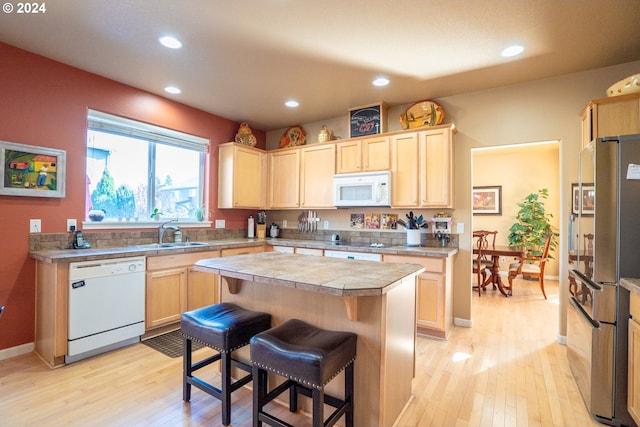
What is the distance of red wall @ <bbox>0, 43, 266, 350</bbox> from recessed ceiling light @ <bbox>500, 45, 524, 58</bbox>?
3.78 meters

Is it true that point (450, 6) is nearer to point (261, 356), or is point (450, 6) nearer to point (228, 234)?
point (261, 356)

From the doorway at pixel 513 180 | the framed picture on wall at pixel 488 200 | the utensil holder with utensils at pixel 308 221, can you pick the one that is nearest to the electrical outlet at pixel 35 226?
the utensil holder with utensils at pixel 308 221

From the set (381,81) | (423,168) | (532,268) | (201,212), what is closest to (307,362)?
(423,168)

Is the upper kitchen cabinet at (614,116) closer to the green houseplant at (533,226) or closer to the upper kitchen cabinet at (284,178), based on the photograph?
the upper kitchen cabinet at (284,178)

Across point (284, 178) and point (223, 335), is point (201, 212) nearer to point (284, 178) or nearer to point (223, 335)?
point (284, 178)

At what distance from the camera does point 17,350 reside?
2.65 m

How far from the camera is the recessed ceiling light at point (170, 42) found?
8.02ft

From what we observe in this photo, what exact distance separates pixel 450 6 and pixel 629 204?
5.46ft

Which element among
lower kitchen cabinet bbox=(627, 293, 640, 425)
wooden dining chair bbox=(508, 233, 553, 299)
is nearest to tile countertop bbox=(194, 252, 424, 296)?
lower kitchen cabinet bbox=(627, 293, 640, 425)

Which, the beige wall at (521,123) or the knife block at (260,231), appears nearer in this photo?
the beige wall at (521,123)

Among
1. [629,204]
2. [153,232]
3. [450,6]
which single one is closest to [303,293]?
[629,204]

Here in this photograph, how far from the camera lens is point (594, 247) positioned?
1907mm

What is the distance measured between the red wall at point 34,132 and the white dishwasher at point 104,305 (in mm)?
574

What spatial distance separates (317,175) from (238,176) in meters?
1.13
